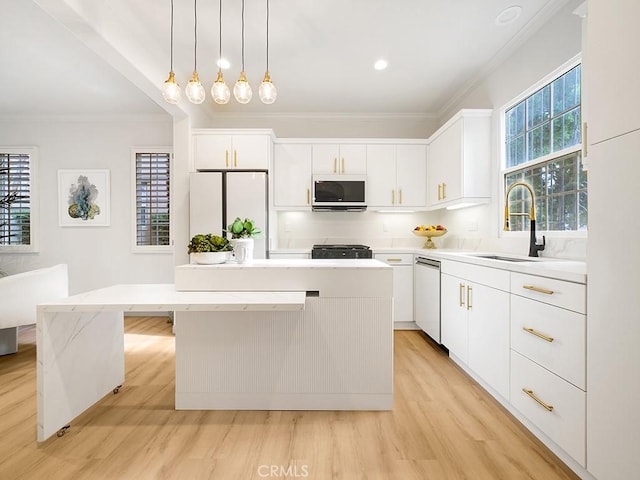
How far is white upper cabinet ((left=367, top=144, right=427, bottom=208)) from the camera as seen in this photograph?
4.19 meters

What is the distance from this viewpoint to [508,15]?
8.25ft

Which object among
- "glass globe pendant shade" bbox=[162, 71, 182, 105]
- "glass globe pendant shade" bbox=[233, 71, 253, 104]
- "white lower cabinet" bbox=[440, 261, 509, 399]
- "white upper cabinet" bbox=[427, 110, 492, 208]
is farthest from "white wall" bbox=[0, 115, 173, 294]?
"white upper cabinet" bbox=[427, 110, 492, 208]

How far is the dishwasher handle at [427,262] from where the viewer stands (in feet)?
10.5

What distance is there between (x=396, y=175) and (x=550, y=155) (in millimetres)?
1895

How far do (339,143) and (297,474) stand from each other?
353 cm

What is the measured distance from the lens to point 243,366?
2.04 meters

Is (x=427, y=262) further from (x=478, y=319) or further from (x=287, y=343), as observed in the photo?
(x=287, y=343)

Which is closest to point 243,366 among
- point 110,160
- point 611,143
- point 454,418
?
point 454,418

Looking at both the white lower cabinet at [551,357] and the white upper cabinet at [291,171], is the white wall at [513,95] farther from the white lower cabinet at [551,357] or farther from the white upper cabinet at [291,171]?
the white upper cabinet at [291,171]

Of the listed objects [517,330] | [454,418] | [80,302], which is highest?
[80,302]

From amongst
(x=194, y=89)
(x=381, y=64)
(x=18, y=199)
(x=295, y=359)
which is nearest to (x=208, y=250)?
(x=295, y=359)

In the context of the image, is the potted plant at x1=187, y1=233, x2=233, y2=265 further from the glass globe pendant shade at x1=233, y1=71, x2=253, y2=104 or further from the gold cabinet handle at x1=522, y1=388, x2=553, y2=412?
the gold cabinet handle at x1=522, y1=388, x2=553, y2=412

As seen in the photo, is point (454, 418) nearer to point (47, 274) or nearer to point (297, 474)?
point (297, 474)

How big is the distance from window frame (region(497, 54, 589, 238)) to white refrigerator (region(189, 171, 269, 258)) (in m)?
2.37
